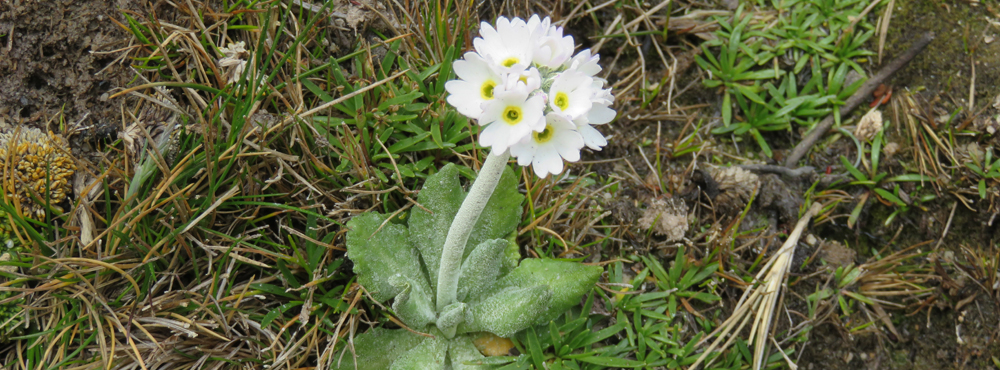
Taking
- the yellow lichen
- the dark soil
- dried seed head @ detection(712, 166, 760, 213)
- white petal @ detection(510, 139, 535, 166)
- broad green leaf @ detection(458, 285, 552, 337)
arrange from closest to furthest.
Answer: white petal @ detection(510, 139, 535, 166), broad green leaf @ detection(458, 285, 552, 337), the yellow lichen, the dark soil, dried seed head @ detection(712, 166, 760, 213)

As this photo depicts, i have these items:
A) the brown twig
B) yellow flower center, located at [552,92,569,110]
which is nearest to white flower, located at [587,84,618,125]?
yellow flower center, located at [552,92,569,110]

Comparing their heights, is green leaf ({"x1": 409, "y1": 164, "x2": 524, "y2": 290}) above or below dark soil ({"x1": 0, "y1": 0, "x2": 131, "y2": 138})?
below

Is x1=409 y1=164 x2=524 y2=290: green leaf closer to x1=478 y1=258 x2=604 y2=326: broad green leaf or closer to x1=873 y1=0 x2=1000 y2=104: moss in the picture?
x1=478 y1=258 x2=604 y2=326: broad green leaf

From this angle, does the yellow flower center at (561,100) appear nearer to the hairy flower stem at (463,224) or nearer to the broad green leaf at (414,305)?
the hairy flower stem at (463,224)

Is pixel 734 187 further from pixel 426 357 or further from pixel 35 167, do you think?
pixel 35 167

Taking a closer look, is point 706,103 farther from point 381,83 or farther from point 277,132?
point 277,132

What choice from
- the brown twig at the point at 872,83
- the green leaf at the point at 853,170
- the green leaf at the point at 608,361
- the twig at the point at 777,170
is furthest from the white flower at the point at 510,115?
the green leaf at the point at 853,170

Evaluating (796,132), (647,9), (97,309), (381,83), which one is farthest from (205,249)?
(796,132)

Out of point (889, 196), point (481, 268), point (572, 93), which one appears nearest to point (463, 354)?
point (481, 268)

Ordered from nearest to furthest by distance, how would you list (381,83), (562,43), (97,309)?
1. (562,43)
2. (97,309)
3. (381,83)
